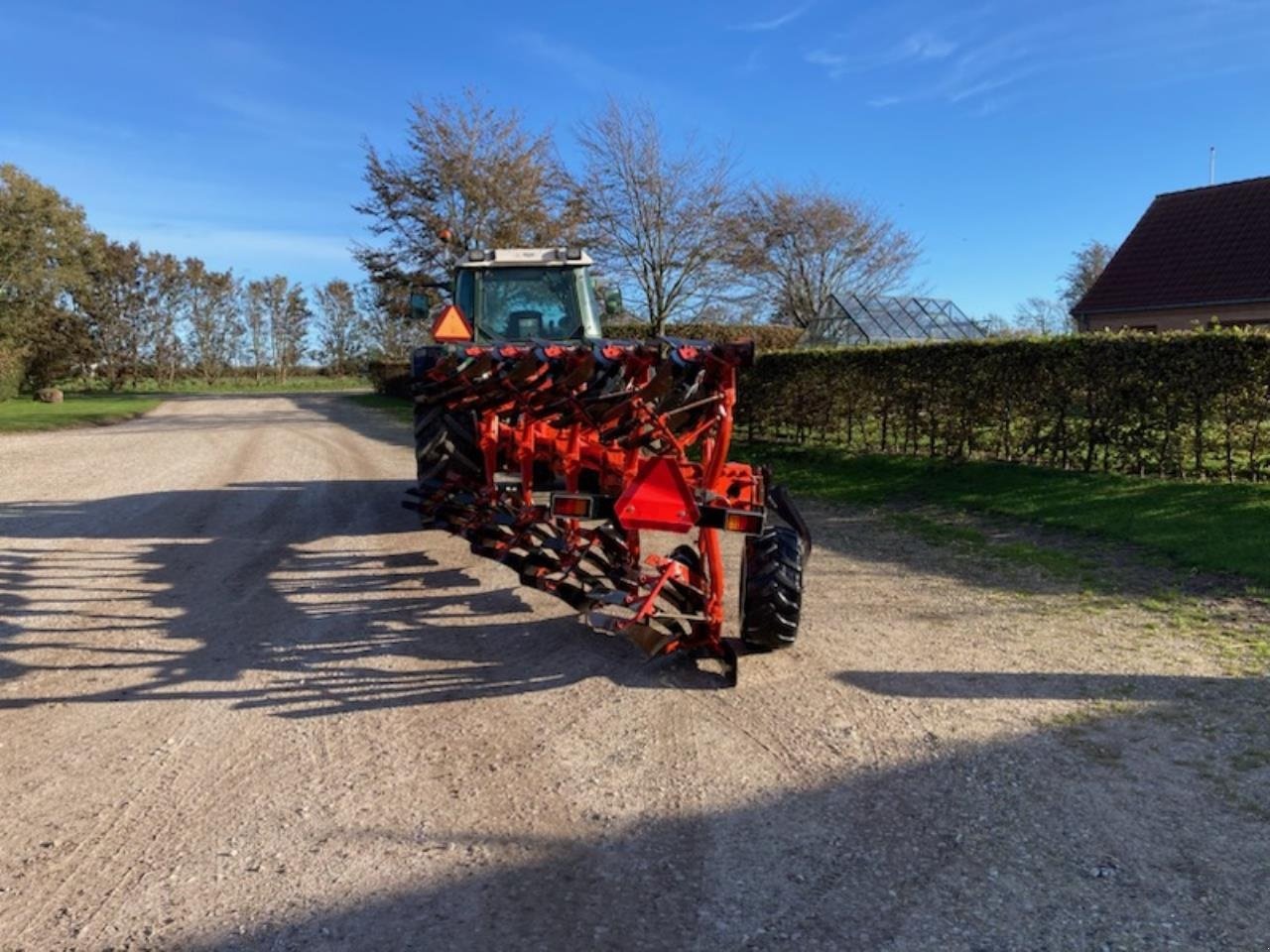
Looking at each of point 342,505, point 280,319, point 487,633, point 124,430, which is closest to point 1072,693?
point 487,633

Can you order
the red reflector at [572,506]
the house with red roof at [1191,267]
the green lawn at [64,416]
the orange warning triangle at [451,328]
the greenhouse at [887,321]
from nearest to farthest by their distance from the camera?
the red reflector at [572,506]
the orange warning triangle at [451,328]
the green lawn at [64,416]
the house with red roof at [1191,267]
the greenhouse at [887,321]

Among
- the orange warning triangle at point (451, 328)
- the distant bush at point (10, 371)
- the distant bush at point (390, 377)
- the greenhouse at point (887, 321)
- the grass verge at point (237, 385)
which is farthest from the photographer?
the grass verge at point (237, 385)

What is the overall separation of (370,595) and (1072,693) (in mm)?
4729

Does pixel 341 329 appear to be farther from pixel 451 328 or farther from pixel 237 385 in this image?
pixel 451 328

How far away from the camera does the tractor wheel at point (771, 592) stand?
198 inches

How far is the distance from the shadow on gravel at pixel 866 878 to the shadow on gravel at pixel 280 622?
1.51 meters

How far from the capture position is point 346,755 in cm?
400

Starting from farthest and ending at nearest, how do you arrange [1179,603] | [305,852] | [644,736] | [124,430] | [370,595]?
[124,430] → [370,595] → [1179,603] → [644,736] → [305,852]

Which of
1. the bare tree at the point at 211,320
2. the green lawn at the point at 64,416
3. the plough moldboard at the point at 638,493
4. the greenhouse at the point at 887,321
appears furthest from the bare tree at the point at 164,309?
the plough moldboard at the point at 638,493

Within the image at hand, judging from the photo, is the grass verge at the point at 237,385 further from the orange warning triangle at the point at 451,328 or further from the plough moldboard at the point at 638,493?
the plough moldboard at the point at 638,493

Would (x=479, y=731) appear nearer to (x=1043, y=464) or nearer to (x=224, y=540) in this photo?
(x=224, y=540)

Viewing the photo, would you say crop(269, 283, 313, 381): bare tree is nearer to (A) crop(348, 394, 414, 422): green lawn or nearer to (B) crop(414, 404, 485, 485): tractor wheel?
(A) crop(348, 394, 414, 422): green lawn

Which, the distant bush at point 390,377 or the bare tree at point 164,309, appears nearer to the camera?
the distant bush at point 390,377

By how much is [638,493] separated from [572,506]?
0.50 metres
